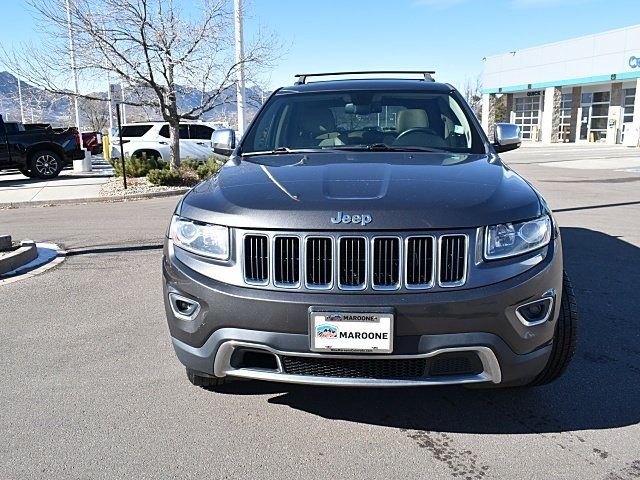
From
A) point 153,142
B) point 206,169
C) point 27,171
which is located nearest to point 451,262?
point 206,169

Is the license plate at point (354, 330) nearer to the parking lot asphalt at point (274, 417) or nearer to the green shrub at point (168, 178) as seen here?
the parking lot asphalt at point (274, 417)

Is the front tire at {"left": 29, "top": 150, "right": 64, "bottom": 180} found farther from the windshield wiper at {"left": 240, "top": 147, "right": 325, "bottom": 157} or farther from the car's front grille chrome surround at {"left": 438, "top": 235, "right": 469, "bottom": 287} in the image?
the car's front grille chrome surround at {"left": 438, "top": 235, "right": 469, "bottom": 287}

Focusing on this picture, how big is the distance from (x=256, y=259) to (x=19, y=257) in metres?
4.85

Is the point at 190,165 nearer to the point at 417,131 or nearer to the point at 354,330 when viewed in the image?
the point at 417,131

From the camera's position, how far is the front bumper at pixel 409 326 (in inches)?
102

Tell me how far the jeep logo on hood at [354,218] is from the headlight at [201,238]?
20.8 inches

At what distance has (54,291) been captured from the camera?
5.60 m

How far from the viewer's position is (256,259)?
2717mm

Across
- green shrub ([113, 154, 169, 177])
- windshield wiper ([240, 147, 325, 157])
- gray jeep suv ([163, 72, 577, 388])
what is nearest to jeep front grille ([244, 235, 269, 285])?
gray jeep suv ([163, 72, 577, 388])

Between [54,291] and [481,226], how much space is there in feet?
14.5

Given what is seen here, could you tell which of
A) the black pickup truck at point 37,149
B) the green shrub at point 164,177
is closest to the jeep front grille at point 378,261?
the green shrub at point 164,177

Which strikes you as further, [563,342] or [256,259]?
[563,342]

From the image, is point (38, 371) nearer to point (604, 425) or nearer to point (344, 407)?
point (344, 407)

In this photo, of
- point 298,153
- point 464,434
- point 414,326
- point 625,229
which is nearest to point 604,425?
point 464,434
